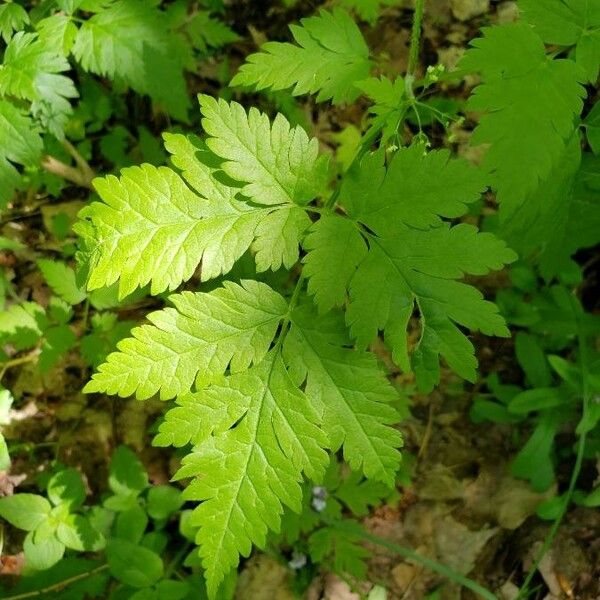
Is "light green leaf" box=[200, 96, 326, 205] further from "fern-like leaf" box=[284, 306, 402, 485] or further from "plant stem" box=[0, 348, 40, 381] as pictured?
"plant stem" box=[0, 348, 40, 381]

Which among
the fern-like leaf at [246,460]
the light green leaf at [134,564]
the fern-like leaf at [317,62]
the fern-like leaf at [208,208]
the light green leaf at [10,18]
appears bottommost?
the light green leaf at [134,564]

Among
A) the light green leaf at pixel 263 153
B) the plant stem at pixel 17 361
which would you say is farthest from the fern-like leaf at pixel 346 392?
the plant stem at pixel 17 361

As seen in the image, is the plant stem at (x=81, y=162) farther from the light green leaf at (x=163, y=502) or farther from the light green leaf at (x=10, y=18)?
the light green leaf at (x=163, y=502)

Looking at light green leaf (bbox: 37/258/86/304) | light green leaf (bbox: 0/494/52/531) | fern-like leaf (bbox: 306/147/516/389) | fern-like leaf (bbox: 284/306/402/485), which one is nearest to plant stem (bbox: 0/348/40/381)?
light green leaf (bbox: 37/258/86/304)

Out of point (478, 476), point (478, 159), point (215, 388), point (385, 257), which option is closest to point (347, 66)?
point (385, 257)

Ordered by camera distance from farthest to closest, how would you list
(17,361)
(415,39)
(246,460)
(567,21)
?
(17,361) → (415,39) → (567,21) → (246,460)

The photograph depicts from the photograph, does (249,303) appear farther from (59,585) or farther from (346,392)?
(59,585)

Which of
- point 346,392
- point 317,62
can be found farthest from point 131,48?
point 346,392

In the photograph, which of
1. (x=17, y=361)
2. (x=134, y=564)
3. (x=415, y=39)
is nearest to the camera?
(x=415, y=39)
